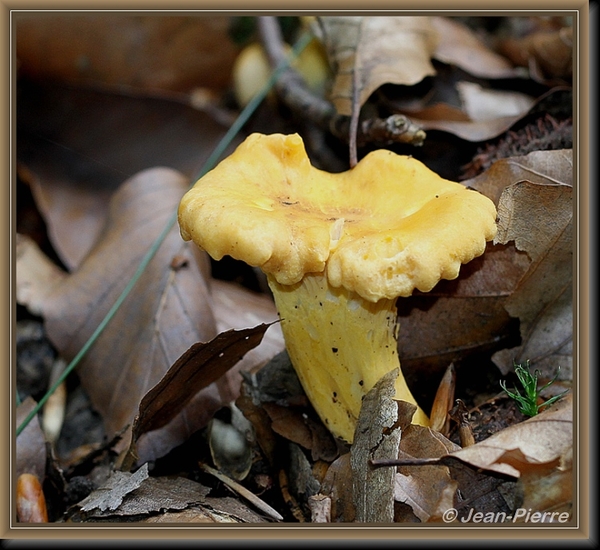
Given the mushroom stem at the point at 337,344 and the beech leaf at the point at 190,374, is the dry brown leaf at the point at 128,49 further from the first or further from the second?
the mushroom stem at the point at 337,344

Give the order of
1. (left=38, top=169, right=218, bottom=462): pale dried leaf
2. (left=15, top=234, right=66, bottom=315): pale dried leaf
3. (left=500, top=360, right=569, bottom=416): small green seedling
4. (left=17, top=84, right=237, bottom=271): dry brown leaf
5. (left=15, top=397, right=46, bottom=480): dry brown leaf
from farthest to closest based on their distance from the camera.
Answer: (left=17, top=84, right=237, bottom=271): dry brown leaf < (left=15, top=234, right=66, bottom=315): pale dried leaf < (left=38, top=169, right=218, bottom=462): pale dried leaf < (left=15, top=397, right=46, bottom=480): dry brown leaf < (left=500, top=360, right=569, bottom=416): small green seedling

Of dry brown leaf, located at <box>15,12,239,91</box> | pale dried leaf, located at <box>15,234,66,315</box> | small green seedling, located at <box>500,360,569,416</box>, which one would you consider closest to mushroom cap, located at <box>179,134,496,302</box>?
small green seedling, located at <box>500,360,569,416</box>

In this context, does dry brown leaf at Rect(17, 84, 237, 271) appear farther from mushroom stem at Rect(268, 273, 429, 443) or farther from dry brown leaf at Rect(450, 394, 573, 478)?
dry brown leaf at Rect(450, 394, 573, 478)

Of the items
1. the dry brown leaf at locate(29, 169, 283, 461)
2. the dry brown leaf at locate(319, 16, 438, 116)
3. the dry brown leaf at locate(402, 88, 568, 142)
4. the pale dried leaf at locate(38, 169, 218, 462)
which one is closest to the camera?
the dry brown leaf at locate(29, 169, 283, 461)

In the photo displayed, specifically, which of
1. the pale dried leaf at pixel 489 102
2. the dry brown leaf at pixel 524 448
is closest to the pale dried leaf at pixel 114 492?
the dry brown leaf at pixel 524 448

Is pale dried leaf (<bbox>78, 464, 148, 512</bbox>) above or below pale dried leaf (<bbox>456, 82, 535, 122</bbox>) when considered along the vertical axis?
above

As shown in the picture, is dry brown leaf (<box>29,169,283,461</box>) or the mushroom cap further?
dry brown leaf (<box>29,169,283,461</box>)

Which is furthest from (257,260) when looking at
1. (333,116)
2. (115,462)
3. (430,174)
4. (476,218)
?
(333,116)
